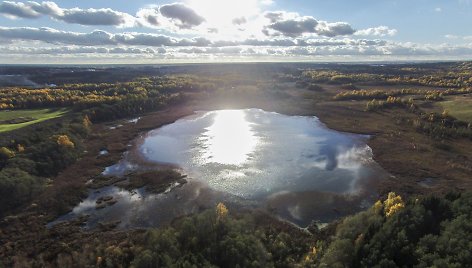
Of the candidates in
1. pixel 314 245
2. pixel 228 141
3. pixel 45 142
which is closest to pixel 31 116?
→ pixel 45 142

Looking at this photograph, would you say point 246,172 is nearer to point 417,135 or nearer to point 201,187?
point 201,187

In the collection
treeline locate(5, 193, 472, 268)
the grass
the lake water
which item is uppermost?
the grass

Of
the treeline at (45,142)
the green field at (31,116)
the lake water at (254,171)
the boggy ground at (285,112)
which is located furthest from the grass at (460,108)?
the green field at (31,116)

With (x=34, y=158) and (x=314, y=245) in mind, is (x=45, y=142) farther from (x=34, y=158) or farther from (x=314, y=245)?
(x=314, y=245)

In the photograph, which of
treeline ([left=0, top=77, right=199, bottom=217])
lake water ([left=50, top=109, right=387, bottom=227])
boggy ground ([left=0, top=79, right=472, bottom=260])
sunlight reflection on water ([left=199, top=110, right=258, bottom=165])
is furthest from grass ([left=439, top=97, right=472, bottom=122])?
treeline ([left=0, top=77, right=199, bottom=217])

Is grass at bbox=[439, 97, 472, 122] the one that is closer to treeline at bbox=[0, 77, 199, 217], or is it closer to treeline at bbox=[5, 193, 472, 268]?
treeline at bbox=[5, 193, 472, 268]

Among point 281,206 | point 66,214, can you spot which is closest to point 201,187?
point 281,206

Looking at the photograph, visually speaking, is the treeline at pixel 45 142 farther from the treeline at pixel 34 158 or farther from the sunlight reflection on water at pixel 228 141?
the sunlight reflection on water at pixel 228 141

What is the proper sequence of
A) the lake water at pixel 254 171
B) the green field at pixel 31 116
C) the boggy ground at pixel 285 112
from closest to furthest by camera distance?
the boggy ground at pixel 285 112 → the lake water at pixel 254 171 → the green field at pixel 31 116
